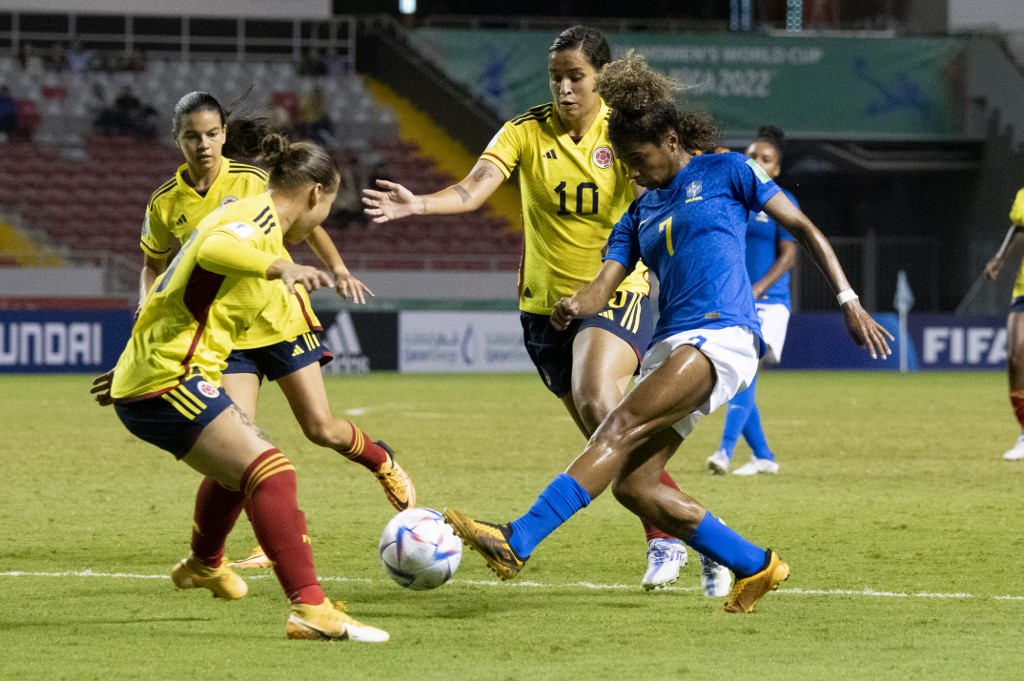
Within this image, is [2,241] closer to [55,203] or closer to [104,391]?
[55,203]

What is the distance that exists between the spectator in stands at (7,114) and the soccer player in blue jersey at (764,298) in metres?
23.3

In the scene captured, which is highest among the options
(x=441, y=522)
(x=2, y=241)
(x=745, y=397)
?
(x=441, y=522)

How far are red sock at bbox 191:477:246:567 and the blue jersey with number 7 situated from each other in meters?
1.83

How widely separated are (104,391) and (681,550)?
2.55m

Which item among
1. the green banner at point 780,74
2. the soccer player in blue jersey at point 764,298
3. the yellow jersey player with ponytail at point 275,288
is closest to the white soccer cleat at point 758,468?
the soccer player in blue jersey at point 764,298

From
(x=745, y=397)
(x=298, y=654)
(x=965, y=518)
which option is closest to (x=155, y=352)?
(x=298, y=654)

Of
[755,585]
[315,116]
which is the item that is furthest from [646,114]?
[315,116]

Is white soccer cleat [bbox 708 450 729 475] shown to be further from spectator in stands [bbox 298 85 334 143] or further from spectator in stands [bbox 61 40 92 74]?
spectator in stands [bbox 61 40 92 74]

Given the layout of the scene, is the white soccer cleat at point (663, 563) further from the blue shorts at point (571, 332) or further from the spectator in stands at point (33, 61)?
the spectator in stands at point (33, 61)

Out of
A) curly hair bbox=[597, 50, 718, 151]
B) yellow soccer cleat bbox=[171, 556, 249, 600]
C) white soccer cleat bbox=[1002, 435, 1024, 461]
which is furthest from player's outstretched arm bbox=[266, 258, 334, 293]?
white soccer cleat bbox=[1002, 435, 1024, 461]

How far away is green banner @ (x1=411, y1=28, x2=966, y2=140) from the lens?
99.7 feet

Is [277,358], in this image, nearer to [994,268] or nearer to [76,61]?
[994,268]

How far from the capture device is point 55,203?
3034 cm

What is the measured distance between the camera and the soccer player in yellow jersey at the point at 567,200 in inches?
275
